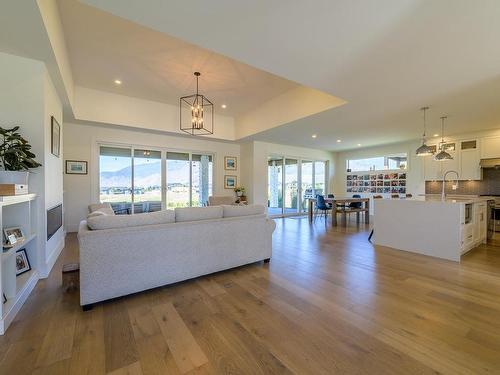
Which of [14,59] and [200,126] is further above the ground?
[14,59]

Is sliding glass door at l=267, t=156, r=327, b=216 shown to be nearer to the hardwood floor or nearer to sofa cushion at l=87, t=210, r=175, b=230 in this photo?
the hardwood floor

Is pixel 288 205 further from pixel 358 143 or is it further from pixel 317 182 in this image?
pixel 358 143

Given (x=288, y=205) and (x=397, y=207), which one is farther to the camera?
(x=288, y=205)

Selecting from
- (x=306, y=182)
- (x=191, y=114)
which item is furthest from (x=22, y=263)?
(x=306, y=182)

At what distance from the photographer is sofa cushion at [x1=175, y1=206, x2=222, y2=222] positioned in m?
2.70

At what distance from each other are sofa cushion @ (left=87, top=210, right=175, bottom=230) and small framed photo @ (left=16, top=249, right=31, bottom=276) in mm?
1099

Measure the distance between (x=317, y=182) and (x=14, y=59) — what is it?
352 inches

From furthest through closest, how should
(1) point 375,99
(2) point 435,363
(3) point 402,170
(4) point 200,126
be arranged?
(3) point 402,170, (4) point 200,126, (1) point 375,99, (2) point 435,363

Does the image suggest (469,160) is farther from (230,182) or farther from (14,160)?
(14,160)

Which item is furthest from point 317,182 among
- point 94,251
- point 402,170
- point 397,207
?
point 94,251

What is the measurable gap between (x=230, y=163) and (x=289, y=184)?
247 centimetres

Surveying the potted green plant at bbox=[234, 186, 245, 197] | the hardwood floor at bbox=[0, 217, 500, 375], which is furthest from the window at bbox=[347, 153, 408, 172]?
the hardwood floor at bbox=[0, 217, 500, 375]

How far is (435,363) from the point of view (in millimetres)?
1480

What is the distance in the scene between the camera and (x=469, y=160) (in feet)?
20.2
